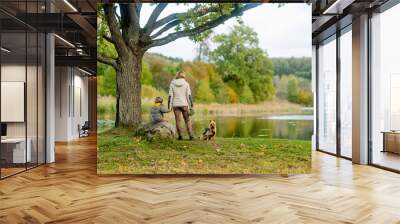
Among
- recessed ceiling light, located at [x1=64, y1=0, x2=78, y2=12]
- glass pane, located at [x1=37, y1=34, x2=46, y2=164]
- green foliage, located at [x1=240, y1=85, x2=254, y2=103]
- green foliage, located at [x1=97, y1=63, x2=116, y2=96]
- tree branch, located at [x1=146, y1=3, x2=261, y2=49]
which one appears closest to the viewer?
tree branch, located at [x1=146, y1=3, x2=261, y2=49]

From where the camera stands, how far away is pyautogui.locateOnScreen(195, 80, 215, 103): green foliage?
683 centimetres

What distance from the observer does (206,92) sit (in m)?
6.86

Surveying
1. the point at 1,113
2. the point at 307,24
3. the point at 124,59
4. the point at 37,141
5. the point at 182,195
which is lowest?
the point at 182,195

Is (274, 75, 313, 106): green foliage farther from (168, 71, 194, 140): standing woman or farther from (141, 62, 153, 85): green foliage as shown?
(141, 62, 153, 85): green foliage

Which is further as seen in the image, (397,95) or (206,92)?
(397,95)

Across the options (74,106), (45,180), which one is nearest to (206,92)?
(45,180)

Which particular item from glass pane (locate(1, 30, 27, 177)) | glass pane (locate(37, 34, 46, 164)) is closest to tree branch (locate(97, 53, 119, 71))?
glass pane (locate(1, 30, 27, 177))

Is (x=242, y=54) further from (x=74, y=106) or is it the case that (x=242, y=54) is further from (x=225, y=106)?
(x=74, y=106)

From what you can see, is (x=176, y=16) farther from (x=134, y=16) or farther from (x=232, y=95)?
(x=232, y=95)

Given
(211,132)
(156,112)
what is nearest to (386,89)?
(211,132)

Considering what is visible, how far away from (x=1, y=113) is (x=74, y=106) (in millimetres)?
10168

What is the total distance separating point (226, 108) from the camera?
22.5ft

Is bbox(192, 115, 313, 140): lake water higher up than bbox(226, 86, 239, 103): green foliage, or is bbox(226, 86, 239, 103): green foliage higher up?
bbox(226, 86, 239, 103): green foliage

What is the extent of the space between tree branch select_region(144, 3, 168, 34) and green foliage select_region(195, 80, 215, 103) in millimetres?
1239
